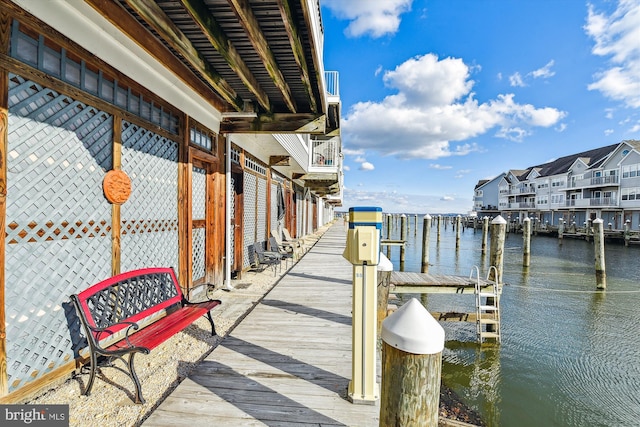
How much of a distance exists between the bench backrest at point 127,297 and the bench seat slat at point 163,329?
15 cm

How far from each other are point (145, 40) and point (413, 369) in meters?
3.88

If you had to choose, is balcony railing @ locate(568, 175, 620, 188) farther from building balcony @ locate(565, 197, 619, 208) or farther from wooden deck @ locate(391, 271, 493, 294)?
wooden deck @ locate(391, 271, 493, 294)

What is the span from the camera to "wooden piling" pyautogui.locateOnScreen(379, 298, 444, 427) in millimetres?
1573

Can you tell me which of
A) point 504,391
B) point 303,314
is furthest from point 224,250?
point 504,391

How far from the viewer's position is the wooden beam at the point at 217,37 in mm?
2534

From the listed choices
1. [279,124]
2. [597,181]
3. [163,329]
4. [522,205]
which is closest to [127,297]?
[163,329]

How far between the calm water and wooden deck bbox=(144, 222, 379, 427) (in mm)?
2830

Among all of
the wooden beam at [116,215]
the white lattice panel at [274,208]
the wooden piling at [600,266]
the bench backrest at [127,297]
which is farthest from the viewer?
the wooden piling at [600,266]

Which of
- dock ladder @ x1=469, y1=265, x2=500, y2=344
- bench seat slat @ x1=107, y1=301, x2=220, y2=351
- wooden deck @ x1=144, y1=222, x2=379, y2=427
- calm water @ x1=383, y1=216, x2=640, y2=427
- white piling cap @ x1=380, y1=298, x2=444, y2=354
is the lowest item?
calm water @ x1=383, y1=216, x2=640, y2=427

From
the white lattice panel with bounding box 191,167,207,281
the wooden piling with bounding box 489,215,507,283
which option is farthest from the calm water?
the white lattice panel with bounding box 191,167,207,281

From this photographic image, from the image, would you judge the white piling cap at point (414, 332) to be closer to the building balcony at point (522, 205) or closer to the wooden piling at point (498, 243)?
the wooden piling at point (498, 243)

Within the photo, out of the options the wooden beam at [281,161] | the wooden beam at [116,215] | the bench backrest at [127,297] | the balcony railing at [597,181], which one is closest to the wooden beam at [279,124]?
the wooden beam at [116,215]

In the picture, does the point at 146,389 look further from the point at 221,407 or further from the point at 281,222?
the point at 281,222

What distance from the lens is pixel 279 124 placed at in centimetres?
535
